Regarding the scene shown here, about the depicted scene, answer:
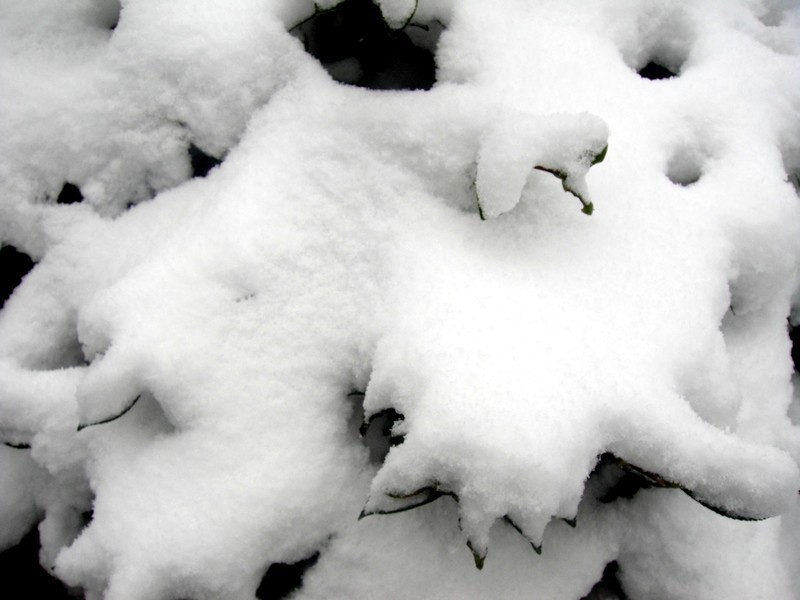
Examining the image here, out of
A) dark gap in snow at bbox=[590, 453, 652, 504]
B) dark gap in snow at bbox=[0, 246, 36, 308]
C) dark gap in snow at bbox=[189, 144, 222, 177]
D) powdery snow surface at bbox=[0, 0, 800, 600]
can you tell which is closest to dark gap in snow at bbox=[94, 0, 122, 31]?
powdery snow surface at bbox=[0, 0, 800, 600]

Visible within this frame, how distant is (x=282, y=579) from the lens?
0.89 meters

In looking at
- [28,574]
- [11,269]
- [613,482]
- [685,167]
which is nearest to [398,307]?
[613,482]

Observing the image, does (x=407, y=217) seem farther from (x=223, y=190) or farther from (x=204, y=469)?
(x=204, y=469)

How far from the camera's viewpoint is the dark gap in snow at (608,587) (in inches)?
38.3

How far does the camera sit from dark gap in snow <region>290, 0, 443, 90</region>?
1.03 meters

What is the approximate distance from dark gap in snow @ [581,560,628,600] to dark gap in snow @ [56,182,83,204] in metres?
1.13

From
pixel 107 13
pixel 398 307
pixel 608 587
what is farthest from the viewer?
pixel 107 13

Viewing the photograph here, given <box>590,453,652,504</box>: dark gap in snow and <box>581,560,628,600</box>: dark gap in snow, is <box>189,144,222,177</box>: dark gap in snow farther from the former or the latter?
<box>581,560,628,600</box>: dark gap in snow

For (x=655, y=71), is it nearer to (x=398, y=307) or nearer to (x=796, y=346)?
(x=796, y=346)

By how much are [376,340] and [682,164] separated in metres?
0.64

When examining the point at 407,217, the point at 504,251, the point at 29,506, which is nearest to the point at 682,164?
the point at 504,251

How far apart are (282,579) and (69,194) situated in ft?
2.49

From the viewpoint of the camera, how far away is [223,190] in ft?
3.06

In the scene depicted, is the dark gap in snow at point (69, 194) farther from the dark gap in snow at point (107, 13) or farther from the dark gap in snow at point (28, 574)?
the dark gap in snow at point (28, 574)
